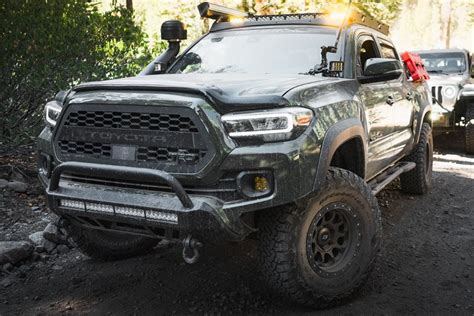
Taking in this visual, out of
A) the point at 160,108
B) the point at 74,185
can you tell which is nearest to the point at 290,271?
the point at 160,108

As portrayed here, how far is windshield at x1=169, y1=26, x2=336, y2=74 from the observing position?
167 inches

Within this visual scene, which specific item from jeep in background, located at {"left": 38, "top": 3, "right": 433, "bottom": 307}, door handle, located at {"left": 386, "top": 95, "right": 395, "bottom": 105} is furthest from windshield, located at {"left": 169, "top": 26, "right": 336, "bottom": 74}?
door handle, located at {"left": 386, "top": 95, "right": 395, "bottom": 105}

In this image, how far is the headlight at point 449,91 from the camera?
982cm

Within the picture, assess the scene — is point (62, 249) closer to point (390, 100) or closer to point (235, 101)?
point (235, 101)

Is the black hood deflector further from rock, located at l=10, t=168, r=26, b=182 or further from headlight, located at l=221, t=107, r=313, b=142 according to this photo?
rock, located at l=10, t=168, r=26, b=182

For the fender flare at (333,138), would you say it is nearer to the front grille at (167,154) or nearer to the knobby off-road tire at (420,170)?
the front grille at (167,154)

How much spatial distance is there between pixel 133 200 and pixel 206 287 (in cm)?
103

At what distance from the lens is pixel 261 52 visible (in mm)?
4418

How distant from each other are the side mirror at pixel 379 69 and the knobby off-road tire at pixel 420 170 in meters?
2.18

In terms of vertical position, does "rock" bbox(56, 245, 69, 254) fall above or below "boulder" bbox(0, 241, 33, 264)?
below

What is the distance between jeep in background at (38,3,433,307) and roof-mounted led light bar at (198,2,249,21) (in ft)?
3.10

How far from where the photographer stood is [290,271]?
3.21m

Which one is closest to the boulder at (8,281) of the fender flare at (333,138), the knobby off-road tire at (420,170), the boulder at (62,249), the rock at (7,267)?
the rock at (7,267)

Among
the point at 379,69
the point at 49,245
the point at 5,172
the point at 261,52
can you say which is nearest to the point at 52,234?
the point at 49,245
